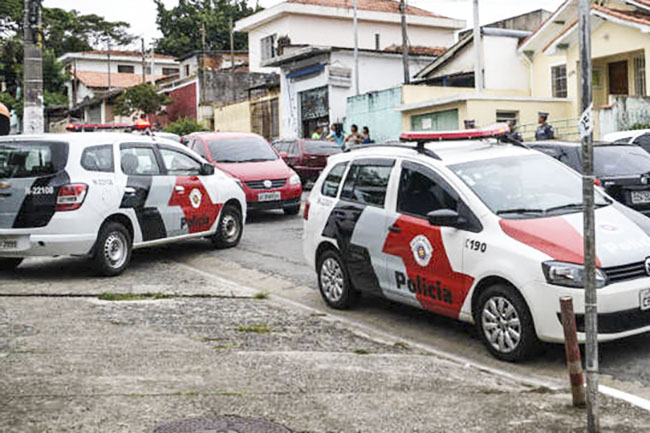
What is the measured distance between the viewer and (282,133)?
37.2m

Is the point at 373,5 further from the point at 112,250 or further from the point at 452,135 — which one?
the point at 452,135

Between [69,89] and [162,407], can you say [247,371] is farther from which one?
[69,89]

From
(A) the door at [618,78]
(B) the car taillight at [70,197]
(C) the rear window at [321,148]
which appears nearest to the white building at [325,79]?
(A) the door at [618,78]

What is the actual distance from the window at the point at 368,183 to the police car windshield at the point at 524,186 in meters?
0.84

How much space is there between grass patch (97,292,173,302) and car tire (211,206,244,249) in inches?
131

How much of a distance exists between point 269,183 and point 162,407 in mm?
10563

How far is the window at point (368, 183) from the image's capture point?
7.75 meters

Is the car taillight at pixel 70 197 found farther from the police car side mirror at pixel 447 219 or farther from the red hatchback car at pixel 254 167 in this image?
the red hatchback car at pixel 254 167

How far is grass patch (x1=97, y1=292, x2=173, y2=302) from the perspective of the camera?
8461 mm

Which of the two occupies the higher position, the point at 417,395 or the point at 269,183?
the point at 269,183

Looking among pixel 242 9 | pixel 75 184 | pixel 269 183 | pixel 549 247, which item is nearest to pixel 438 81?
pixel 269 183

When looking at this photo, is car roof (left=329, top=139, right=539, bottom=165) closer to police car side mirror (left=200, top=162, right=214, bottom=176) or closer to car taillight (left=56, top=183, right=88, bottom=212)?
car taillight (left=56, top=183, right=88, bottom=212)

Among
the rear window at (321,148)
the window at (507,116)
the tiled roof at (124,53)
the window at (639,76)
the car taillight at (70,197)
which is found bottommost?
the car taillight at (70,197)

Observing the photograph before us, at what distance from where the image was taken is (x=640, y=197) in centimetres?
1113
